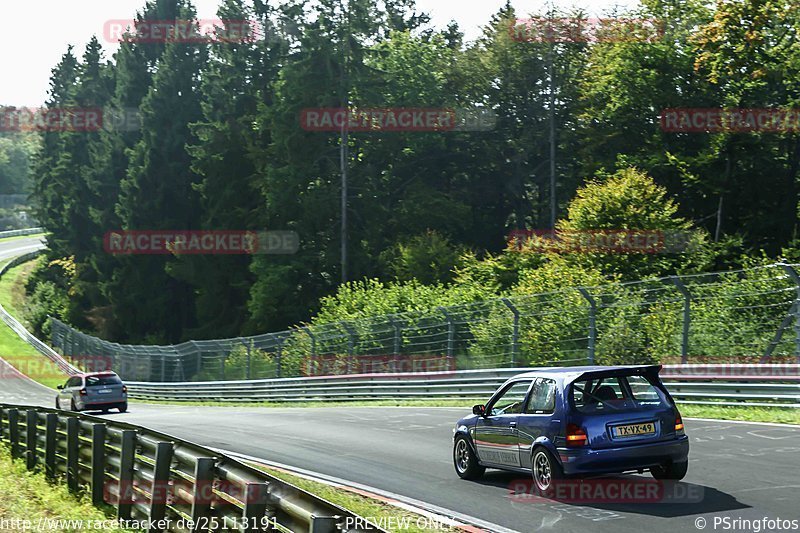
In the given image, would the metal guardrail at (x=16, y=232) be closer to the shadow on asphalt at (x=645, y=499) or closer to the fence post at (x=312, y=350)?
the fence post at (x=312, y=350)

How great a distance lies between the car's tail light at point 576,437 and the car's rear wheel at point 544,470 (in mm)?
318

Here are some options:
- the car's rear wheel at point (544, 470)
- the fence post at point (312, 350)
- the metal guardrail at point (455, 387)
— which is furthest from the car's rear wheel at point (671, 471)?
the fence post at point (312, 350)

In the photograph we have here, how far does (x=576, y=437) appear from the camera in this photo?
465 inches

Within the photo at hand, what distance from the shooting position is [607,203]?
44.4m

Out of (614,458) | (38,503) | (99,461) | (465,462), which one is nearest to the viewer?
(614,458)

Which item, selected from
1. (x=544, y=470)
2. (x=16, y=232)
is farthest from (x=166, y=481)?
(x=16, y=232)

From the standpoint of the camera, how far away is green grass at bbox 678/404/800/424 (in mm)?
18172

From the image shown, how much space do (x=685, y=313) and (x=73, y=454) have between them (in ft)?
41.6

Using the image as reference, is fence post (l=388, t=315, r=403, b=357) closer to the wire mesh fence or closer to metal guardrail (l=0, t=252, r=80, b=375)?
the wire mesh fence

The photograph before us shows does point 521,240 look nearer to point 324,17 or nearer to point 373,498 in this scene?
point 324,17

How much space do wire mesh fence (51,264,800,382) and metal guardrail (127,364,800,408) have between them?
66 centimetres

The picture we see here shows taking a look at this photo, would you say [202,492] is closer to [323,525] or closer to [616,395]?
[323,525]

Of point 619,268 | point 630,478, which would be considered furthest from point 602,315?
point 619,268

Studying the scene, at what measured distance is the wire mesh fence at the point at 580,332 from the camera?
2078 centimetres
